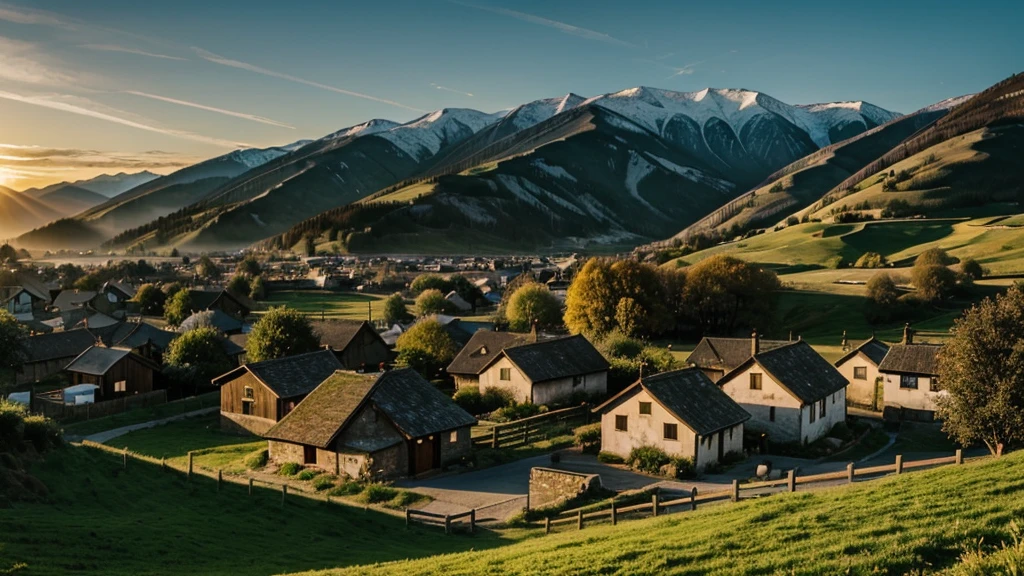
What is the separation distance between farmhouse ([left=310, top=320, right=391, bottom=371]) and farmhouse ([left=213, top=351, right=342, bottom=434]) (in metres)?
15.0

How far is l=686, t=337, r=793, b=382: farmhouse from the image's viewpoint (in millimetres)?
57531

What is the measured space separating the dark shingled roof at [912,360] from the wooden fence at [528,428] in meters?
20.2

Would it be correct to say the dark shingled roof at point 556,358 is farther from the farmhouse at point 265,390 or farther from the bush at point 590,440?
→ the farmhouse at point 265,390

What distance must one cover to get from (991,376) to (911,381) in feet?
53.0

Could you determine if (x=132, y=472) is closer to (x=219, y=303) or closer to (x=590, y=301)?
(x=590, y=301)

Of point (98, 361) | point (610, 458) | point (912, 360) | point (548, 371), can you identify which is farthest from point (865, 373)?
point (98, 361)

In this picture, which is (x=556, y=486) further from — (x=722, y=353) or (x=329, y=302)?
(x=329, y=302)

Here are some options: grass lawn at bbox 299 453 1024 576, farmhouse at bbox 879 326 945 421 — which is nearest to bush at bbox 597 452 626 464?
grass lawn at bbox 299 453 1024 576

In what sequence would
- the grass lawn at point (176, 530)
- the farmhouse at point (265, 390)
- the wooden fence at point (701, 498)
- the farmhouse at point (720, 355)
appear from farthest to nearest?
the farmhouse at point (720, 355) → the farmhouse at point (265, 390) → the wooden fence at point (701, 498) → the grass lawn at point (176, 530)

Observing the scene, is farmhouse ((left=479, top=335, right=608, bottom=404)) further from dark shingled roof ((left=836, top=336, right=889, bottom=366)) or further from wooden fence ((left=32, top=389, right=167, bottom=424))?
wooden fence ((left=32, top=389, right=167, bottom=424))

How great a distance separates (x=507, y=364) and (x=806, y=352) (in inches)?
734

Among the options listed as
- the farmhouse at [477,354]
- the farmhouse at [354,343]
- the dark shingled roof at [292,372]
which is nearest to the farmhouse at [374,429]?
the dark shingled roof at [292,372]

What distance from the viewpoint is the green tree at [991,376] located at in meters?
34.2

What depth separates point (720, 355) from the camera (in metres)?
58.6
